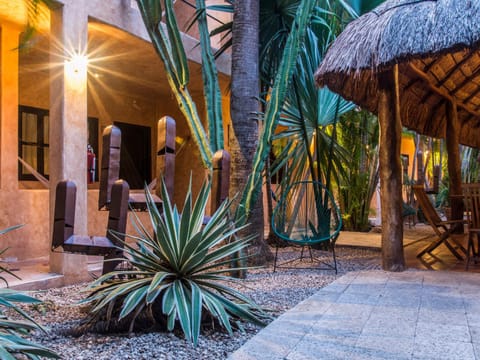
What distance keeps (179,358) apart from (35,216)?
399 cm

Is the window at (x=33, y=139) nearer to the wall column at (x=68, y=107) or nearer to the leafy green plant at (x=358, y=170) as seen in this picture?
the wall column at (x=68, y=107)

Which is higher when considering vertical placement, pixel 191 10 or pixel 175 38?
pixel 191 10

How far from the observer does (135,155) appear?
9.88 meters

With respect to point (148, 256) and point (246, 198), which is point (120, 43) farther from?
point (148, 256)

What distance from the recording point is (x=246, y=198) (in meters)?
4.47

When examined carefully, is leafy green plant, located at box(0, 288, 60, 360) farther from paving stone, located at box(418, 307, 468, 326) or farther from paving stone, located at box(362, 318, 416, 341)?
paving stone, located at box(418, 307, 468, 326)

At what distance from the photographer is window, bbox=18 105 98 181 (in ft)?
25.3

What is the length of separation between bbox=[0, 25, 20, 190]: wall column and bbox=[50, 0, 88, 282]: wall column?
118cm

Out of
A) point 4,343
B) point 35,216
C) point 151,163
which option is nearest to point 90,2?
point 35,216

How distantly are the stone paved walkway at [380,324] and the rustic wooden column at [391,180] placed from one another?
2.07 ft

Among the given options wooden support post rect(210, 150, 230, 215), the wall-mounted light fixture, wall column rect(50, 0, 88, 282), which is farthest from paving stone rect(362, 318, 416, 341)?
the wall-mounted light fixture

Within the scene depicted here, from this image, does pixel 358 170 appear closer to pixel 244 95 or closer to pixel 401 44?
pixel 244 95

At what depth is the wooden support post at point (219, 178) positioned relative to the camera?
382cm

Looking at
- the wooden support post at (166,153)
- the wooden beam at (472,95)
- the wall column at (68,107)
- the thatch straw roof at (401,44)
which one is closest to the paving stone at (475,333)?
the wooden support post at (166,153)
